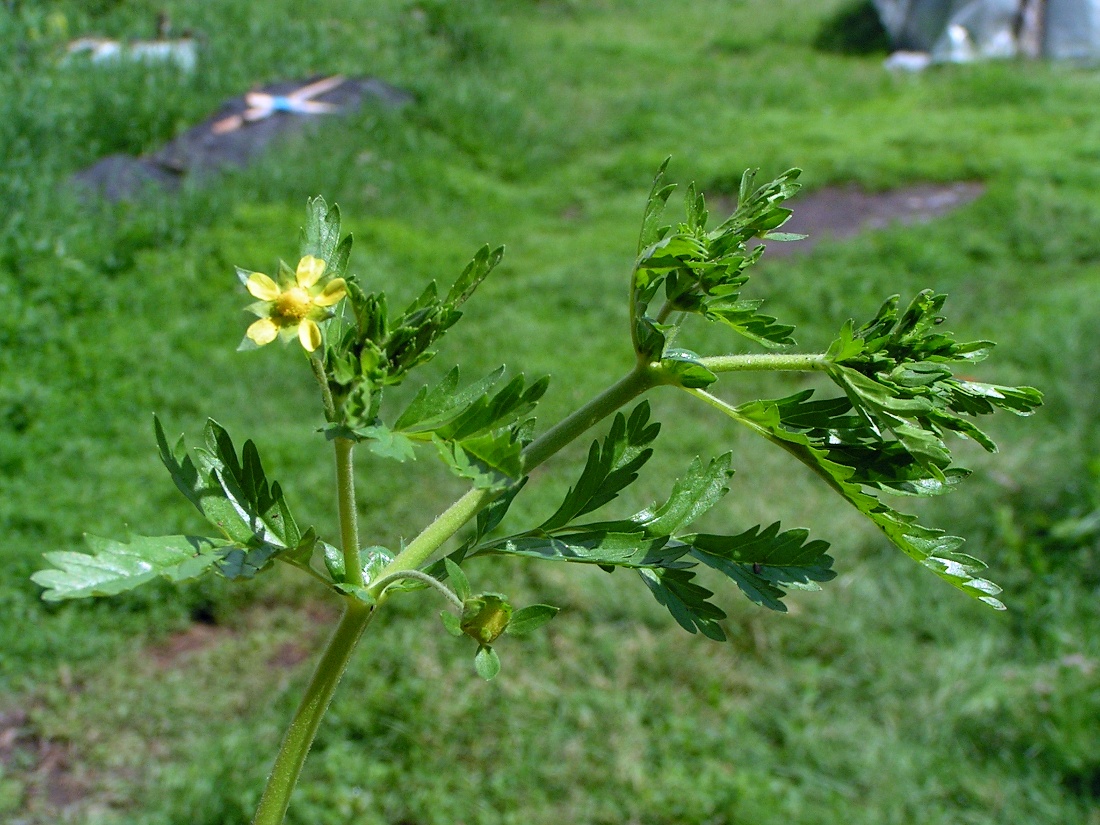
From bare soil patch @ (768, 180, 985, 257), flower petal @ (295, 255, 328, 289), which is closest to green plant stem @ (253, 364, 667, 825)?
flower petal @ (295, 255, 328, 289)

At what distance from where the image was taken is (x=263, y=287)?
709mm

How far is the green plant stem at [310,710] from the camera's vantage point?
27.2 inches

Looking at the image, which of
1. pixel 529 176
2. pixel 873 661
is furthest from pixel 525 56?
pixel 873 661

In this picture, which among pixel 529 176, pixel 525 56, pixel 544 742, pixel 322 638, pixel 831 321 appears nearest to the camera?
pixel 544 742

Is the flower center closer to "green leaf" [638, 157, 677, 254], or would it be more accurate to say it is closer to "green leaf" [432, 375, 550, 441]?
"green leaf" [432, 375, 550, 441]

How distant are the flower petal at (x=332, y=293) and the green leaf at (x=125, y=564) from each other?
18cm

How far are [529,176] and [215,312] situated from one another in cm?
287

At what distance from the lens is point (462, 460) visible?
67cm

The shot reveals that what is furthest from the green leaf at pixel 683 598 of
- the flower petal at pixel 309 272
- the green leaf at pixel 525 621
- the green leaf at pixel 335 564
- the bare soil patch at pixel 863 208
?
the bare soil patch at pixel 863 208

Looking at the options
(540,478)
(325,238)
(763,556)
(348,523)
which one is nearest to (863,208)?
(540,478)

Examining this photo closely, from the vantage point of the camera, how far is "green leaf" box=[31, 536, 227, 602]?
62 cm

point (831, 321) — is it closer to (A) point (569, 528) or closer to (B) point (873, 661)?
(B) point (873, 661)

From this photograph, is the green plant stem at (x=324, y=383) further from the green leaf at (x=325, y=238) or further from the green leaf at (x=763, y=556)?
the green leaf at (x=763, y=556)

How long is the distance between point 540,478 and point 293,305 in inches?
145
